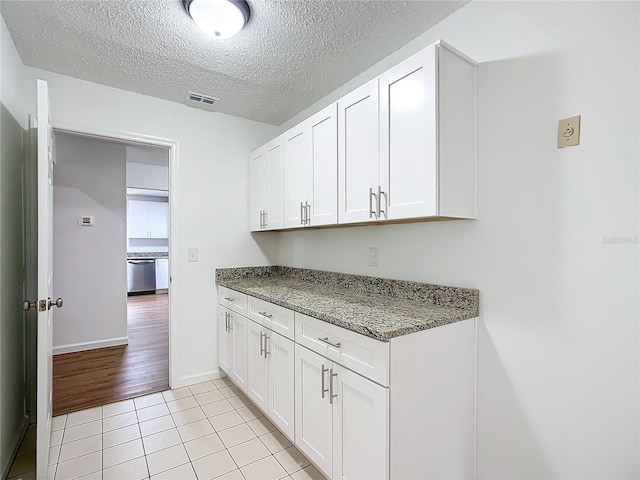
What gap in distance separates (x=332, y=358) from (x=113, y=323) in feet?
11.3

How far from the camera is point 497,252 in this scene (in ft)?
4.82

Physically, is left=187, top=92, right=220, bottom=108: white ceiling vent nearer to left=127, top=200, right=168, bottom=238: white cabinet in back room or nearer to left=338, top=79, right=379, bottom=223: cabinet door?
left=338, top=79, right=379, bottom=223: cabinet door

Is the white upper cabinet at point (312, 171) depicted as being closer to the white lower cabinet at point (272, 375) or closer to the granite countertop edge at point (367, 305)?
the granite countertop edge at point (367, 305)

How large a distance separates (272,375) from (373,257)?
987 millimetres

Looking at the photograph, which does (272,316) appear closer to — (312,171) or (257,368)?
(257,368)

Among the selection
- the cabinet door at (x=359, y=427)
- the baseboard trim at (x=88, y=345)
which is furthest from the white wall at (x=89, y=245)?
the cabinet door at (x=359, y=427)

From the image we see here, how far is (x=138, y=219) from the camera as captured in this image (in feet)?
24.6

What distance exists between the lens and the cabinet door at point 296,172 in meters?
2.21

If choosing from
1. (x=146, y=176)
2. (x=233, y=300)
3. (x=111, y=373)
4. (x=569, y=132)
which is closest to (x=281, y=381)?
(x=233, y=300)

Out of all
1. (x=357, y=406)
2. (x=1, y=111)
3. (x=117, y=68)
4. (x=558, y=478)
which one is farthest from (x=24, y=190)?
(x=558, y=478)

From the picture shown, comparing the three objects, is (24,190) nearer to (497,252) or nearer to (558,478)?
(497,252)

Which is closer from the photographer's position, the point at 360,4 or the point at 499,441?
the point at 499,441

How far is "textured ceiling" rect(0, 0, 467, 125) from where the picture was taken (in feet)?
5.18

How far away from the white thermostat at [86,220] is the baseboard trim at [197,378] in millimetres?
2228
